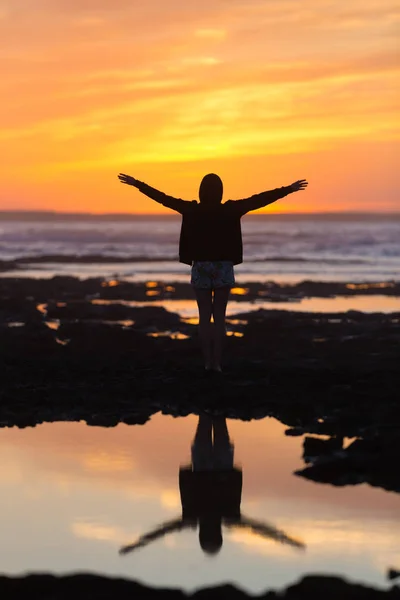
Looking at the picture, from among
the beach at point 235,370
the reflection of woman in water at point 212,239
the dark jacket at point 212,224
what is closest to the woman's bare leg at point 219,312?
the reflection of woman in water at point 212,239

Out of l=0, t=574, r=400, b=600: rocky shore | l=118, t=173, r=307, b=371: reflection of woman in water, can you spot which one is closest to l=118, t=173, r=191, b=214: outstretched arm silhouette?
l=118, t=173, r=307, b=371: reflection of woman in water

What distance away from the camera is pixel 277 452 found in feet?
27.7

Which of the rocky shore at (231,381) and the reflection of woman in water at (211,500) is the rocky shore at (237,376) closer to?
the rocky shore at (231,381)

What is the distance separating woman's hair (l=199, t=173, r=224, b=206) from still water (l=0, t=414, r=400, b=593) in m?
3.55

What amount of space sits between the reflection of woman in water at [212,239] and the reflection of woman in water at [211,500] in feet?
8.82

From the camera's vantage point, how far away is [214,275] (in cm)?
1160

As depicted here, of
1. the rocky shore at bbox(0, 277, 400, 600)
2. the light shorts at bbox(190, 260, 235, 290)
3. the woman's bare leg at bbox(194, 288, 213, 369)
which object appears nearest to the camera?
the rocky shore at bbox(0, 277, 400, 600)

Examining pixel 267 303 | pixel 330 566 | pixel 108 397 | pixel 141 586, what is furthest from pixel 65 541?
pixel 267 303

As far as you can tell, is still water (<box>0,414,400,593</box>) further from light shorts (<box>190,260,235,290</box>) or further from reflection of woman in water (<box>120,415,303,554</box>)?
light shorts (<box>190,260,235,290</box>)

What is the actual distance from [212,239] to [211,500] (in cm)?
509

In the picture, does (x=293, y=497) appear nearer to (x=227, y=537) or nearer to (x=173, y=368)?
(x=227, y=537)

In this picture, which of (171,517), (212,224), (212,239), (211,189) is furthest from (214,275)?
(171,517)

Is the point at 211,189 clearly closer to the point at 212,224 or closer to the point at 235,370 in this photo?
the point at 212,224

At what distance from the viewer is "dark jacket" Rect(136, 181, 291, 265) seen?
11.6 meters
